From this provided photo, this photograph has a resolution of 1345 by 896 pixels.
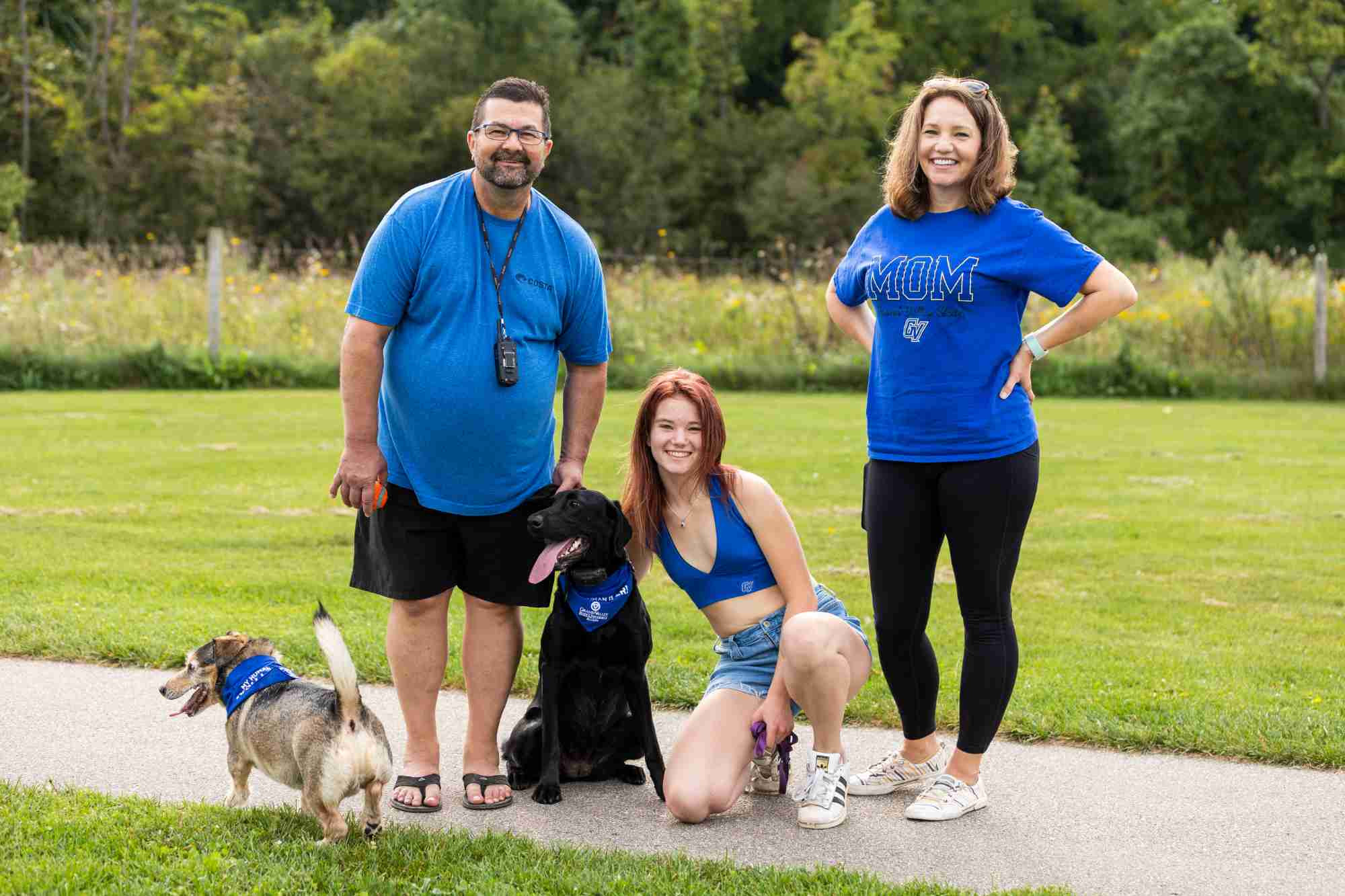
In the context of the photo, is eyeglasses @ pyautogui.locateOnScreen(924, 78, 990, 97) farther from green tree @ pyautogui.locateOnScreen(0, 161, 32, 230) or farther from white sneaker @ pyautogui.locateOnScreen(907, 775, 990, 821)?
green tree @ pyautogui.locateOnScreen(0, 161, 32, 230)

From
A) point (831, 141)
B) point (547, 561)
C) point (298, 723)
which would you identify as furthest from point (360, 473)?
point (831, 141)

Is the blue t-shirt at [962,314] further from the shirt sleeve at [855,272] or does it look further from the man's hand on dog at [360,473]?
the man's hand on dog at [360,473]

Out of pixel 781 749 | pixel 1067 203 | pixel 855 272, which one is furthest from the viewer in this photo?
pixel 1067 203

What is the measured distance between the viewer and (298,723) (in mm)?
3650

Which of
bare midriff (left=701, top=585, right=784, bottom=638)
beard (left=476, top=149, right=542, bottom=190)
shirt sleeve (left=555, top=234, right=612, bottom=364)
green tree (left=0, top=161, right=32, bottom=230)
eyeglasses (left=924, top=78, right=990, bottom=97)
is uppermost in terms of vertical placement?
green tree (left=0, top=161, right=32, bottom=230)

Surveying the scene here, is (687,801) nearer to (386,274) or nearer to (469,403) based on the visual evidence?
A: (469,403)

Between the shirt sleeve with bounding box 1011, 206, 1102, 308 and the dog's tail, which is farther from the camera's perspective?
the shirt sleeve with bounding box 1011, 206, 1102, 308

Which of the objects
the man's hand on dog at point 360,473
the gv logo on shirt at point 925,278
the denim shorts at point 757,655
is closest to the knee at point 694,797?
the denim shorts at point 757,655

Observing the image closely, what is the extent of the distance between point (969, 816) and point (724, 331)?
48.4 ft

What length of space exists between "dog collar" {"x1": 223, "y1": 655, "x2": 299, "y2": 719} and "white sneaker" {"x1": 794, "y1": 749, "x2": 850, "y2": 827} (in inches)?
59.4

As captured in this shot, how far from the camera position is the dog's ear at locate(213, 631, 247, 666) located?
3.90 m

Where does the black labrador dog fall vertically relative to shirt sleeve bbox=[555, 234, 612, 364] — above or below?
below

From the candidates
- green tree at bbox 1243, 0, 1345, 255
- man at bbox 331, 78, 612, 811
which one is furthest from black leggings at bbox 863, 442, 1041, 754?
green tree at bbox 1243, 0, 1345, 255

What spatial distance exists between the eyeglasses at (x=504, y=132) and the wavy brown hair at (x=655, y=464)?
0.81 meters
